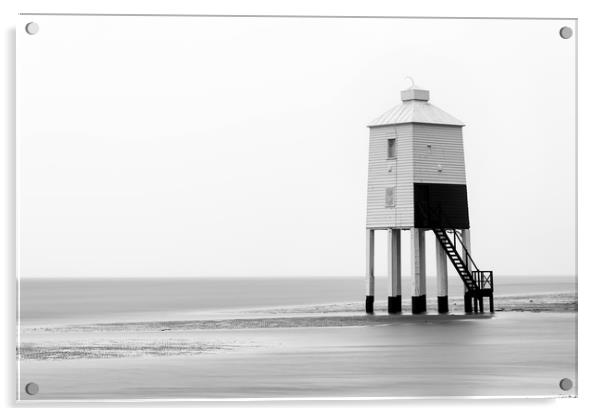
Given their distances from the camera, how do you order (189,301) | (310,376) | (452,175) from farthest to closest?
(189,301)
(452,175)
(310,376)

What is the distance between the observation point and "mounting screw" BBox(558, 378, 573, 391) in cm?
2545

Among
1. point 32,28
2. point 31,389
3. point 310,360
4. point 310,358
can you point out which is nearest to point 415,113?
point 310,358

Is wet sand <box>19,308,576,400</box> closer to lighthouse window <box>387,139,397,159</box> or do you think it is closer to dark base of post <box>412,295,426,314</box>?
dark base of post <box>412,295,426,314</box>

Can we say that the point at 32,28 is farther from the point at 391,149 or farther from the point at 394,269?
the point at 394,269

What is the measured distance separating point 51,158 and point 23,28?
6.87ft

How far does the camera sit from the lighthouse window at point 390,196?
112 feet

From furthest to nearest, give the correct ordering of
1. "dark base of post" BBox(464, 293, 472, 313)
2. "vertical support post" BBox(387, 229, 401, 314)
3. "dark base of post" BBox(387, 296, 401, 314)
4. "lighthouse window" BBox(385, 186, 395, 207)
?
"dark base of post" BBox(387, 296, 401, 314)
"dark base of post" BBox(464, 293, 472, 313)
"vertical support post" BBox(387, 229, 401, 314)
"lighthouse window" BBox(385, 186, 395, 207)

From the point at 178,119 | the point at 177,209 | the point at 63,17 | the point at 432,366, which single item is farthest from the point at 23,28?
the point at 432,366

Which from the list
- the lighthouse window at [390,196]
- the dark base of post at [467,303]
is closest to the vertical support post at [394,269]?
the lighthouse window at [390,196]

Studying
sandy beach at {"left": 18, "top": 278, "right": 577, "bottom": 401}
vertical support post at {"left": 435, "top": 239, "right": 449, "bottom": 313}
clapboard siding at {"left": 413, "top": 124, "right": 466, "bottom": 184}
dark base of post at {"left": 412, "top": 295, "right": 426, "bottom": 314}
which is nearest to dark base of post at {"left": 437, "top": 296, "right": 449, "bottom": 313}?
vertical support post at {"left": 435, "top": 239, "right": 449, "bottom": 313}

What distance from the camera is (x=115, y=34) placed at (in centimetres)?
2545

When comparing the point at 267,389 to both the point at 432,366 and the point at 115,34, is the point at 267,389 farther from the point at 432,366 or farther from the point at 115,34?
the point at 115,34

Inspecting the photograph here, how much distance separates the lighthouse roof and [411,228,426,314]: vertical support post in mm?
2939

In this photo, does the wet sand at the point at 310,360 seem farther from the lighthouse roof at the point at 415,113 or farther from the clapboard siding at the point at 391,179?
the lighthouse roof at the point at 415,113
